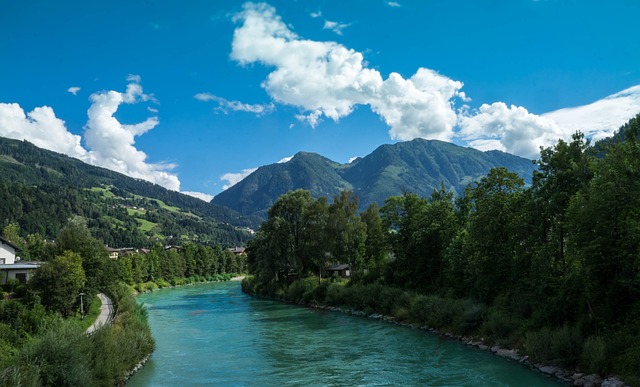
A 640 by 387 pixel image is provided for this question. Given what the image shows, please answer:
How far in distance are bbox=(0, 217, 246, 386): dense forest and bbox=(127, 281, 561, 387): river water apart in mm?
2699

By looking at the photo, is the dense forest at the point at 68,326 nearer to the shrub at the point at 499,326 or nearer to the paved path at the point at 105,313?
the paved path at the point at 105,313

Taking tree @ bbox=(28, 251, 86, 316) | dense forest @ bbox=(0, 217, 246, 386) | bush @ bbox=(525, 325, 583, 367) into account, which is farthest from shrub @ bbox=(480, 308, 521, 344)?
tree @ bbox=(28, 251, 86, 316)

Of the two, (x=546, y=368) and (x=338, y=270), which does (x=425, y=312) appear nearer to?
(x=546, y=368)

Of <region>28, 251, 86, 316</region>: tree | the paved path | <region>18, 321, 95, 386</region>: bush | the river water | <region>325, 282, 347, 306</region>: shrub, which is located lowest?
the river water

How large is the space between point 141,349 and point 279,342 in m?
11.2

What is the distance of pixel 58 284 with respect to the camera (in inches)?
1489

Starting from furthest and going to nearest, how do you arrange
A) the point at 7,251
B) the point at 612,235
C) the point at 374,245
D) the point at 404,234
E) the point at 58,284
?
the point at 374,245, the point at 7,251, the point at 404,234, the point at 58,284, the point at 612,235

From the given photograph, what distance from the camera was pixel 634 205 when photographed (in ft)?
75.1

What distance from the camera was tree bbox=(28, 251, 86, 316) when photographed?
124 ft

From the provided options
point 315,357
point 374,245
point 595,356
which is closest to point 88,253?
point 315,357

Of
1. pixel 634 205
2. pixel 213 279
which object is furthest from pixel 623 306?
pixel 213 279

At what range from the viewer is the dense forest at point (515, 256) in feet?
77.3

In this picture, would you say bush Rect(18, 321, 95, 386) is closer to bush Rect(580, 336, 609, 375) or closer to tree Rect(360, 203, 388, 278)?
bush Rect(580, 336, 609, 375)

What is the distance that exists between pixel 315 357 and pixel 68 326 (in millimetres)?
15166
